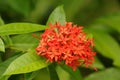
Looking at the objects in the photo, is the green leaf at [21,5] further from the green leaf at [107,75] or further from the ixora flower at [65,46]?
the ixora flower at [65,46]

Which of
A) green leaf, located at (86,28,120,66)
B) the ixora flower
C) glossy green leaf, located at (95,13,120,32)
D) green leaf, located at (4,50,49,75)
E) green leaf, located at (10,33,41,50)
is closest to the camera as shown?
green leaf, located at (4,50,49,75)

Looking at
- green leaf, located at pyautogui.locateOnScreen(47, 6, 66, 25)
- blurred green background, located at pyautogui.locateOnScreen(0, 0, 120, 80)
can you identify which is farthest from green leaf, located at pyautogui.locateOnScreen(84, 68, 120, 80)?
green leaf, located at pyautogui.locateOnScreen(47, 6, 66, 25)

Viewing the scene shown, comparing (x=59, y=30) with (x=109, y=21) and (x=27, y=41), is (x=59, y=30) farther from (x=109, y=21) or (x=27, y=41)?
(x=109, y=21)

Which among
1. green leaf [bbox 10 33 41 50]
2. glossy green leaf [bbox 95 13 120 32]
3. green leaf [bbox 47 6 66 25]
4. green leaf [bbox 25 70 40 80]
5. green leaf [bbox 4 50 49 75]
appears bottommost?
green leaf [bbox 25 70 40 80]

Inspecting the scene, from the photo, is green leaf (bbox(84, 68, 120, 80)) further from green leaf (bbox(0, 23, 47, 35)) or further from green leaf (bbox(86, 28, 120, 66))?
green leaf (bbox(0, 23, 47, 35))

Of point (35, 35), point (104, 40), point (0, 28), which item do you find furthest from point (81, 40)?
point (104, 40)

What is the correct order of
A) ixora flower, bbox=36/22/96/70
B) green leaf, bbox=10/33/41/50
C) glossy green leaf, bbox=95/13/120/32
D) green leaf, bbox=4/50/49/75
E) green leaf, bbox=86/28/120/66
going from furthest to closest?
glossy green leaf, bbox=95/13/120/32
green leaf, bbox=86/28/120/66
green leaf, bbox=10/33/41/50
ixora flower, bbox=36/22/96/70
green leaf, bbox=4/50/49/75

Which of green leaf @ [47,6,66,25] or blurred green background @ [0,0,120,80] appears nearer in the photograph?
green leaf @ [47,6,66,25]

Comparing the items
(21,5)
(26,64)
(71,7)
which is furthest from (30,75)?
(71,7)
